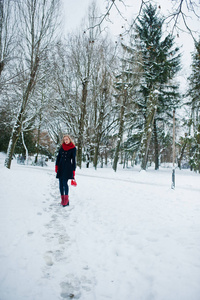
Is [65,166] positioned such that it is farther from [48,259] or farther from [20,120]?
[20,120]

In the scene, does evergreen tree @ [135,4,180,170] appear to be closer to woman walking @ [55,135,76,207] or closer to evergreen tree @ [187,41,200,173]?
evergreen tree @ [187,41,200,173]

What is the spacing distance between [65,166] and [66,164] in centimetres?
7

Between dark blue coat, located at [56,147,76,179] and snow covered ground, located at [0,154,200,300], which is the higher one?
dark blue coat, located at [56,147,76,179]

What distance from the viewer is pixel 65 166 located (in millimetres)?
4949

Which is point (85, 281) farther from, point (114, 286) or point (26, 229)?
point (26, 229)

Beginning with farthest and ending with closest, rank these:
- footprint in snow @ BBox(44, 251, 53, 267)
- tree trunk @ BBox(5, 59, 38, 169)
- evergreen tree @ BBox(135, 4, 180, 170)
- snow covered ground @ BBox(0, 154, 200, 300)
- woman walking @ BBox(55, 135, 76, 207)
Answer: evergreen tree @ BBox(135, 4, 180, 170)
tree trunk @ BBox(5, 59, 38, 169)
woman walking @ BBox(55, 135, 76, 207)
footprint in snow @ BBox(44, 251, 53, 267)
snow covered ground @ BBox(0, 154, 200, 300)

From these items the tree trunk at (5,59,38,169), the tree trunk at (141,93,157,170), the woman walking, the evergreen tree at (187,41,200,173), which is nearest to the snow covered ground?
the woman walking

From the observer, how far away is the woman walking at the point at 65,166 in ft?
16.0

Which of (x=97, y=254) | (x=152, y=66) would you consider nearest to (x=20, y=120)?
(x=97, y=254)

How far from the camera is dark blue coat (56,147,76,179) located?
493 cm

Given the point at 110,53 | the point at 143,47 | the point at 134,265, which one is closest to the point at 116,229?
the point at 134,265

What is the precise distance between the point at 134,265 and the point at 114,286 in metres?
0.48

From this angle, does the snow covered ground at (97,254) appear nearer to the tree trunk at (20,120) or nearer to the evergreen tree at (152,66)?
the tree trunk at (20,120)

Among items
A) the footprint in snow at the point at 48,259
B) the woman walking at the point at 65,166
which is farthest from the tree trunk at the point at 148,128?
the footprint in snow at the point at 48,259
